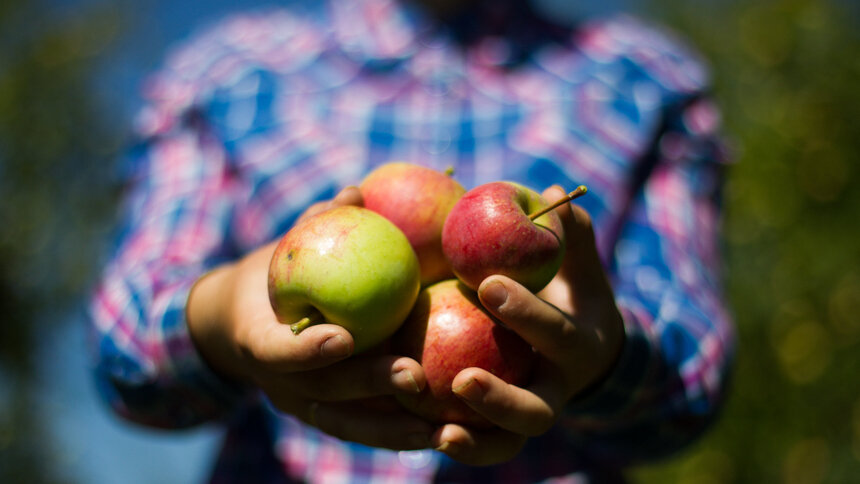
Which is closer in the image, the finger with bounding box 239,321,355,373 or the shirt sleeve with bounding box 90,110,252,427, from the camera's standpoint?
the finger with bounding box 239,321,355,373

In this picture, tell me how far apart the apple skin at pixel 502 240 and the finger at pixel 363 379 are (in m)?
0.19

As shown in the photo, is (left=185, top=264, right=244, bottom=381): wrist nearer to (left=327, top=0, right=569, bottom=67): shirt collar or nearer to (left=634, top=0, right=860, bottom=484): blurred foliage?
(left=327, top=0, right=569, bottom=67): shirt collar

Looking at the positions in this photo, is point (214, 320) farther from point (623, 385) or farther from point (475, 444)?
point (623, 385)

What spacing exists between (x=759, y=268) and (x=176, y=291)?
3.47m

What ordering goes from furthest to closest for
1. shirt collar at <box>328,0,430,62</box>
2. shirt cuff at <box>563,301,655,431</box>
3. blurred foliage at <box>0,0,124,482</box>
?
blurred foliage at <box>0,0,124,482</box> → shirt collar at <box>328,0,430,62</box> → shirt cuff at <box>563,301,655,431</box>

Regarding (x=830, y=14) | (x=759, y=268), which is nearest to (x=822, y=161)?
(x=759, y=268)

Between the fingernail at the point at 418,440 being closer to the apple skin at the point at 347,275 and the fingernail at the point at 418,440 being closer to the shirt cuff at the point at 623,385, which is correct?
the apple skin at the point at 347,275

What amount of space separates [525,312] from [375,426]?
306mm

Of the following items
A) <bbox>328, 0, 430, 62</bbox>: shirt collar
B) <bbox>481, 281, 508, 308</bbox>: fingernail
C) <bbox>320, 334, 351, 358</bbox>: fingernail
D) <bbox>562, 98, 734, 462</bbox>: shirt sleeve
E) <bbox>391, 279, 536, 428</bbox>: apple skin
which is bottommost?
<bbox>562, 98, 734, 462</bbox>: shirt sleeve

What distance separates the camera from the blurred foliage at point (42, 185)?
6.34 meters

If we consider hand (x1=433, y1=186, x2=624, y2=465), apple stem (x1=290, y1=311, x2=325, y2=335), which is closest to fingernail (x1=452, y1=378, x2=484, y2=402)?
hand (x1=433, y1=186, x2=624, y2=465)

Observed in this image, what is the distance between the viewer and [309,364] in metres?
0.96

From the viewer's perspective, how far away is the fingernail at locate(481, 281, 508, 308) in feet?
3.20

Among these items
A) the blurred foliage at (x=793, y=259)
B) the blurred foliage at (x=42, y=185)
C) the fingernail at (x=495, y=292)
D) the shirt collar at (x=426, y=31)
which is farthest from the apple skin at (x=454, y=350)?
the blurred foliage at (x=42, y=185)
